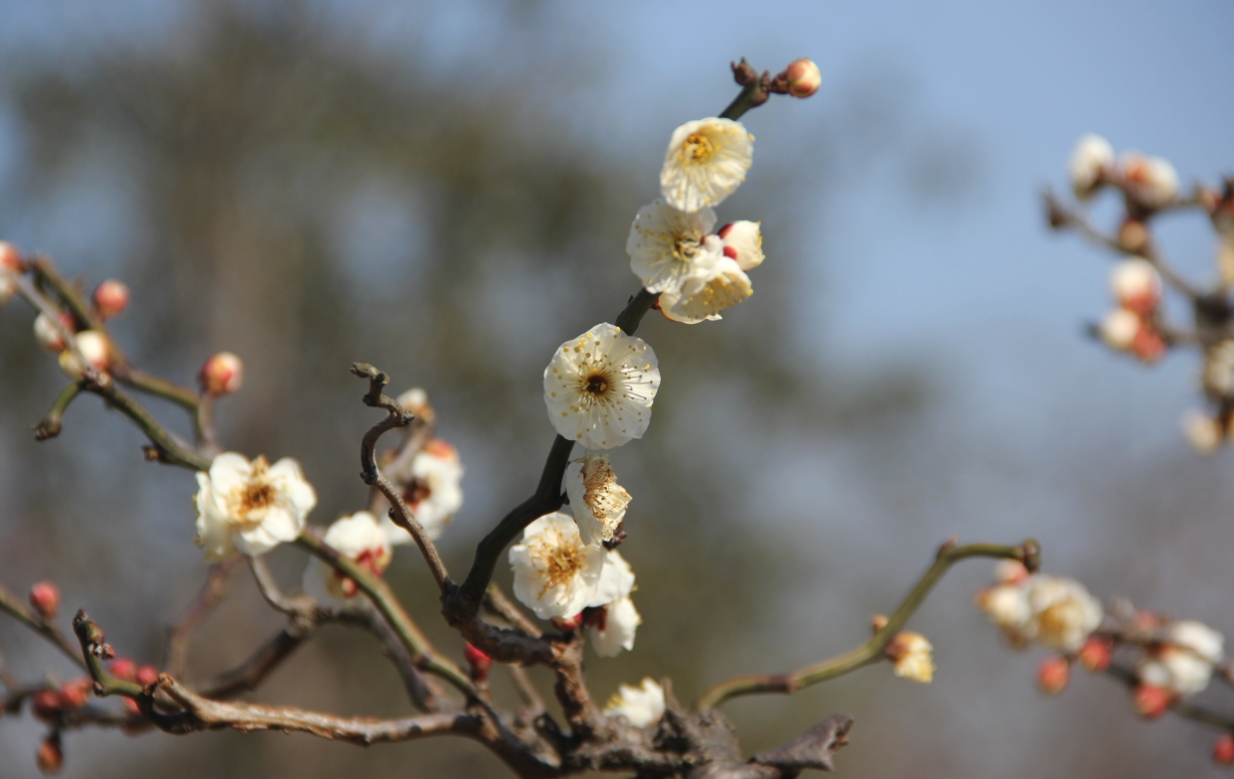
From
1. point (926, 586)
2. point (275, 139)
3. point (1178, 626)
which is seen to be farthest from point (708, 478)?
point (926, 586)

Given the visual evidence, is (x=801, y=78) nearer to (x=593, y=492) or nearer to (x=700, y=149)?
(x=700, y=149)

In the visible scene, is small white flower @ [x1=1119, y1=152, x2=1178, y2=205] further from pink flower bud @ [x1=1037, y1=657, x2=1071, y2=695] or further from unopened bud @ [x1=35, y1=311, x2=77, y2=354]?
unopened bud @ [x1=35, y1=311, x2=77, y2=354]

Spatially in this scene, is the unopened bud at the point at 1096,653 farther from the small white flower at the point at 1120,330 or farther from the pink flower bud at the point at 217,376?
the pink flower bud at the point at 217,376

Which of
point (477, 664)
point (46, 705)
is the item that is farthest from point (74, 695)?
point (477, 664)

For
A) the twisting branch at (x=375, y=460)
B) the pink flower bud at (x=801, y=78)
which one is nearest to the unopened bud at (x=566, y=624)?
the twisting branch at (x=375, y=460)

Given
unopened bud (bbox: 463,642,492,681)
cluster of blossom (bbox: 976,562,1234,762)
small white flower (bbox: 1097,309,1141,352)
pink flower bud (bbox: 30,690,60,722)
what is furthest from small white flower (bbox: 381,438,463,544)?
small white flower (bbox: 1097,309,1141,352)
